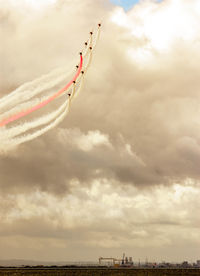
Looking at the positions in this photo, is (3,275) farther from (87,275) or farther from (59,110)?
(59,110)

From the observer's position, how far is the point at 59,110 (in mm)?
98625

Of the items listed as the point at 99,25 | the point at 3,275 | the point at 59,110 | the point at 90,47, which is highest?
the point at 99,25

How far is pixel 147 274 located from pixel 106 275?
1483cm

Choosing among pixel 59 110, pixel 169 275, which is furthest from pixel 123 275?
pixel 59 110

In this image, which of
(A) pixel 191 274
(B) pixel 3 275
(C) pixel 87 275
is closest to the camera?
(B) pixel 3 275

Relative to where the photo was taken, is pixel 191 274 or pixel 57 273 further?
pixel 191 274

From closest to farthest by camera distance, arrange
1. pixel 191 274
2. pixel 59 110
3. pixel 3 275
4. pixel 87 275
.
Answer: pixel 59 110 → pixel 3 275 → pixel 87 275 → pixel 191 274

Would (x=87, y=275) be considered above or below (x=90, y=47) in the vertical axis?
below

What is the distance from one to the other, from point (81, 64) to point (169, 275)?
84119mm

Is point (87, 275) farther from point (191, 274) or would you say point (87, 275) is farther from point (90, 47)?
point (90, 47)

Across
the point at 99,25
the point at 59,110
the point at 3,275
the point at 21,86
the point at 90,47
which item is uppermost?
Result: the point at 99,25

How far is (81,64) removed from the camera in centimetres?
10200

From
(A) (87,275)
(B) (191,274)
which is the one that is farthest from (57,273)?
(B) (191,274)

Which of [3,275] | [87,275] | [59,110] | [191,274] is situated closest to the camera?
[59,110]
